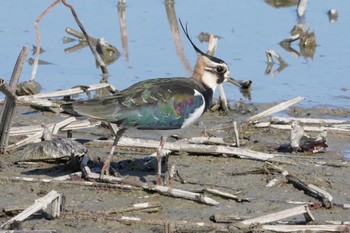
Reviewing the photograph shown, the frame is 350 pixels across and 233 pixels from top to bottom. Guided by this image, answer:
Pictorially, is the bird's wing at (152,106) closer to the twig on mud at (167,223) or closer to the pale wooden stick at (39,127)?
the twig on mud at (167,223)

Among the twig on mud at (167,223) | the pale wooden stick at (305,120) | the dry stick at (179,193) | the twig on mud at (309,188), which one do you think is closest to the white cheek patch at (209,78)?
the twig on mud at (309,188)

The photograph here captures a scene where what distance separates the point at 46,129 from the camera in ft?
31.0

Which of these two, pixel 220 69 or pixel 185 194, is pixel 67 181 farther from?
pixel 220 69

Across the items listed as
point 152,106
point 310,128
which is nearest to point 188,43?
point 310,128

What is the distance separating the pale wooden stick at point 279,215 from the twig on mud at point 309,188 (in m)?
0.60

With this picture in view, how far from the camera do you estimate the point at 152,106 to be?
8680mm

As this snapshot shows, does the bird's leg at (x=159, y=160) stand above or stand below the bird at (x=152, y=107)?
below

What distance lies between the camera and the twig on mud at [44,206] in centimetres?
747

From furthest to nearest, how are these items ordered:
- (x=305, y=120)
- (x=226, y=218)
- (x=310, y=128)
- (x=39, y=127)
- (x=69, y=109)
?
1. (x=305, y=120)
2. (x=310, y=128)
3. (x=39, y=127)
4. (x=69, y=109)
5. (x=226, y=218)

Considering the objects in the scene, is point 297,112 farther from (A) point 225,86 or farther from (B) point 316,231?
(B) point 316,231

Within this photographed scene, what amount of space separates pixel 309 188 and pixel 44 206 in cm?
218

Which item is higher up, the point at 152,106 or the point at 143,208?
the point at 152,106

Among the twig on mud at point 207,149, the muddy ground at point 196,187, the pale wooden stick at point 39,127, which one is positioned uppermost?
the pale wooden stick at point 39,127

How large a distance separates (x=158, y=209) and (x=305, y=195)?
1288 millimetres
